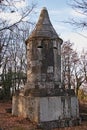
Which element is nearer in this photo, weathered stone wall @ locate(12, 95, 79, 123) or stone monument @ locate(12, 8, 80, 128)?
weathered stone wall @ locate(12, 95, 79, 123)

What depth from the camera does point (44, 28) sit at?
1523 cm

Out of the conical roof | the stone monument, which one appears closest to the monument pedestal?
the stone monument

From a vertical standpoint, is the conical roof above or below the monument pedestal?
above

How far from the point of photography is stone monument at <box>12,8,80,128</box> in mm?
13164

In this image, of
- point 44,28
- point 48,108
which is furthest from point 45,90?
point 44,28

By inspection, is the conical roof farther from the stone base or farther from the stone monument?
the stone base

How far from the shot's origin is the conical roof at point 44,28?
1487 cm

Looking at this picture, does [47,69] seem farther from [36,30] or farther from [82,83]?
[82,83]

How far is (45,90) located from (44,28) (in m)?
3.99

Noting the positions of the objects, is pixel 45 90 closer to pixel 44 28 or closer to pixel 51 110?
pixel 51 110

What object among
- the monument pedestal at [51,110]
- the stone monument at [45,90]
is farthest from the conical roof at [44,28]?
the monument pedestal at [51,110]

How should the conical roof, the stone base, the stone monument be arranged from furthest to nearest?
the conical roof
the stone monument
the stone base

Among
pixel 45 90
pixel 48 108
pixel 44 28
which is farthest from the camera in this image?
pixel 44 28

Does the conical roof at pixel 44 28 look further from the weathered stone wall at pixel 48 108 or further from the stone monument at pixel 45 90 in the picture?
the weathered stone wall at pixel 48 108
